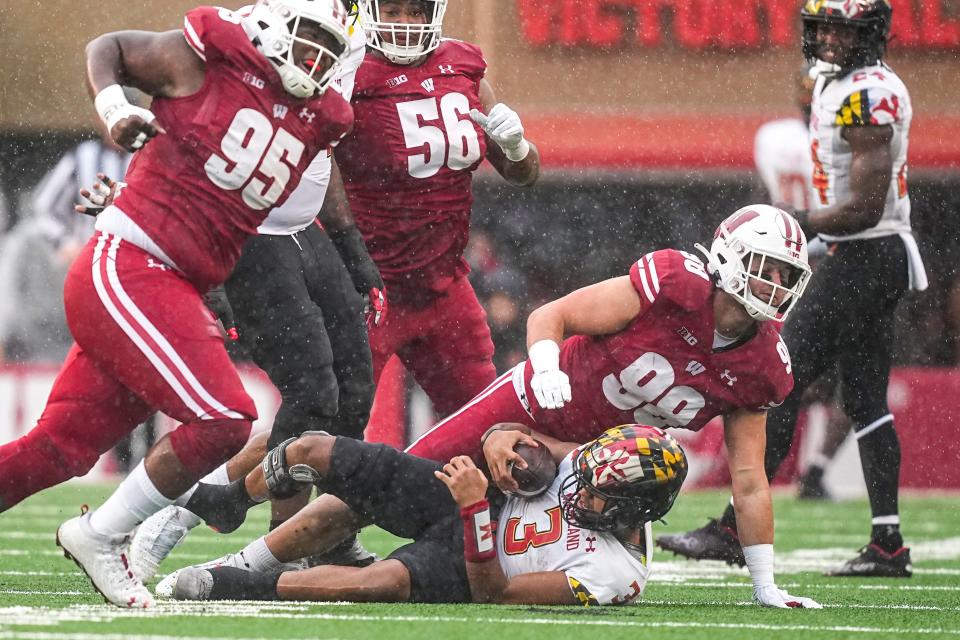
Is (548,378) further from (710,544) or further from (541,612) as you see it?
(710,544)

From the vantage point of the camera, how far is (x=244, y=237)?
15.1ft

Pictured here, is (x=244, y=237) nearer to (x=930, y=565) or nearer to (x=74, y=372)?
(x=74, y=372)

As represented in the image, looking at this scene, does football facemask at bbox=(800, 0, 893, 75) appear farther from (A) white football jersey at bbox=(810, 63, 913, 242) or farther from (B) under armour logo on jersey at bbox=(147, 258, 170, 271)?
(B) under armour logo on jersey at bbox=(147, 258, 170, 271)

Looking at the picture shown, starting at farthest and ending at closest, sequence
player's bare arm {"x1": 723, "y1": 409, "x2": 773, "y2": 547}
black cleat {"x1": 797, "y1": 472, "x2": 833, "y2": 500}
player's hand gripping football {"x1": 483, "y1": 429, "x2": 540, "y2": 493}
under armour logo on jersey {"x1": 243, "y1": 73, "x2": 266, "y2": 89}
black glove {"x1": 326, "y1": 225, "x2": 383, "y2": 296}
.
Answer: black cleat {"x1": 797, "y1": 472, "x2": 833, "y2": 500} → black glove {"x1": 326, "y1": 225, "x2": 383, "y2": 296} → player's bare arm {"x1": 723, "y1": 409, "x2": 773, "y2": 547} → player's hand gripping football {"x1": 483, "y1": 429, "x2": 540, "y2": 493} → under armour logo on jersey {"x1": 243, "y1": 73, "x2": 266, "y2": 89}

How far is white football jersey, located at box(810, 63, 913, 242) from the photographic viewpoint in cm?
634

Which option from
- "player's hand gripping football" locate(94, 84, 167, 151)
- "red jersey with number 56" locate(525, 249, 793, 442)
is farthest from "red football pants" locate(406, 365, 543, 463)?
"player's hand gripping football" locate(94, 84, 167, 151)

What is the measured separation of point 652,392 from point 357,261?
1.13m

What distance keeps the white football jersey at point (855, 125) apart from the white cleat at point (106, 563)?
3323 millimetres

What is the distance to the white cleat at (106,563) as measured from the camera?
4.28 m

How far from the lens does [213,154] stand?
4.44 meters

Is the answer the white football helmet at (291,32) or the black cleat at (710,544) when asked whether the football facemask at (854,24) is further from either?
the white football helmet at (291,32)

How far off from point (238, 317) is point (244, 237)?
27.7 inches

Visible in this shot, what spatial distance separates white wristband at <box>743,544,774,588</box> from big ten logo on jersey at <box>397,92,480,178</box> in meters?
1.75

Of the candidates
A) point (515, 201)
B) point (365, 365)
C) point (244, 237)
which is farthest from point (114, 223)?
point (515, 201)
